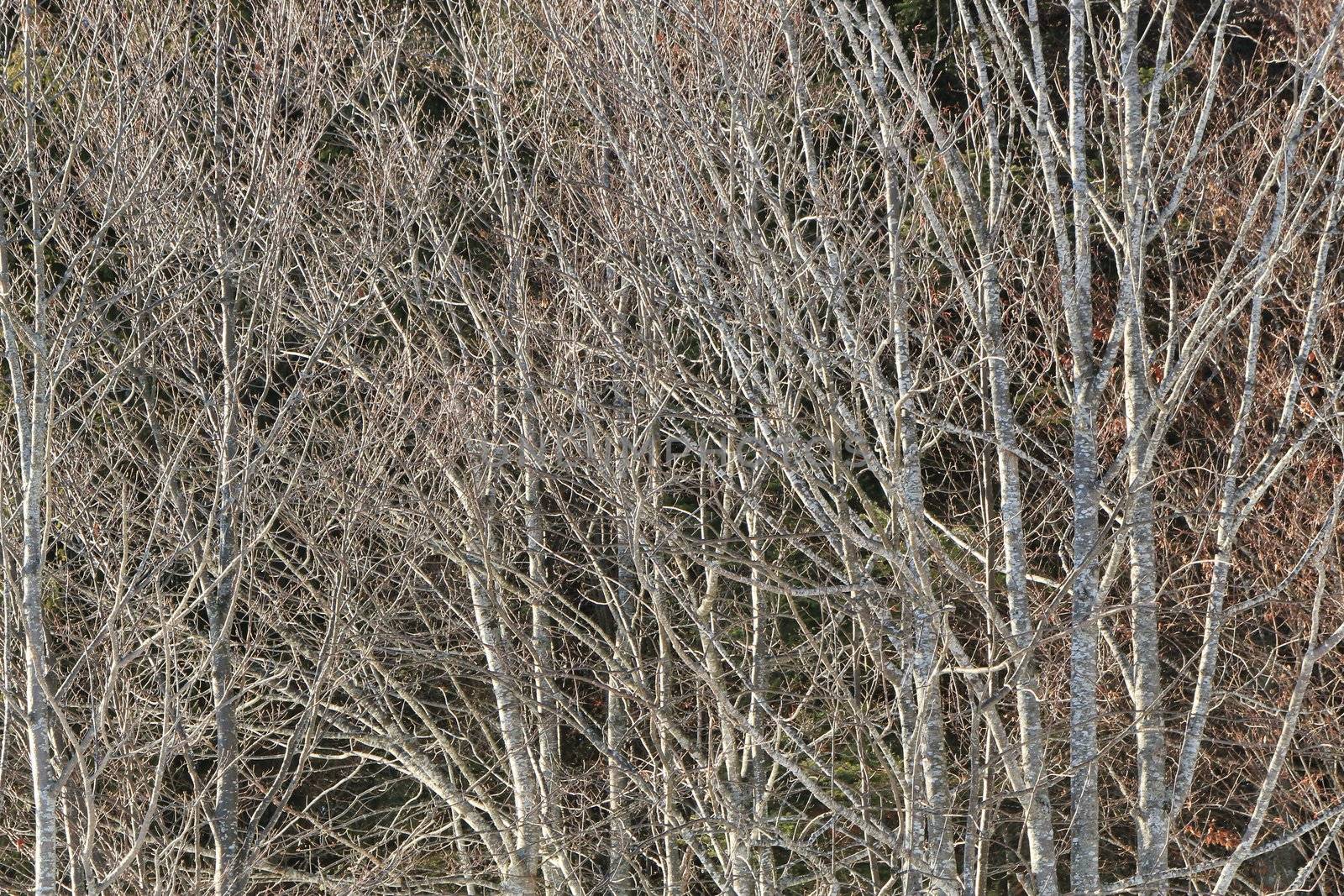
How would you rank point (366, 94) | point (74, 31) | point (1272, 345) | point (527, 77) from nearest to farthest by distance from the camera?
1. point (74, 31)
2. point (527, 77)
3. point (366, 94)
4. point (1272, 345)

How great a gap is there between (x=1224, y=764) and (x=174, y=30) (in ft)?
25.5

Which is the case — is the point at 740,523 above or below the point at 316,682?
below

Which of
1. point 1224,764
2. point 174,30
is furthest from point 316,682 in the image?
point 1224,764

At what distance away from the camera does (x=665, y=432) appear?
616cm

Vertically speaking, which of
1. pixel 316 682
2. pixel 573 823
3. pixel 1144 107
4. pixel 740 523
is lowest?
pixel 573 823

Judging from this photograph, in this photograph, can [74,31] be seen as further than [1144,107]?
No

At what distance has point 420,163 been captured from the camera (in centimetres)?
733

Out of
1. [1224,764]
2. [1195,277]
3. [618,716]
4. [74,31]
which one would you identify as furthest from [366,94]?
[1224,764]

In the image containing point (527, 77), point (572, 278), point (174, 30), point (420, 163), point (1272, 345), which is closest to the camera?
point (572, 278)

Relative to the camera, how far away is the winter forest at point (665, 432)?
14.6 ft

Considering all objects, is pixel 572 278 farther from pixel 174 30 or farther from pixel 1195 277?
pixel 1195 277

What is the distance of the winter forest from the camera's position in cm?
445

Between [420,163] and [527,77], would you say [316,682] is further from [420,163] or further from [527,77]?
[527,77]

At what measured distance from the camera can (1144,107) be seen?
8359mm
